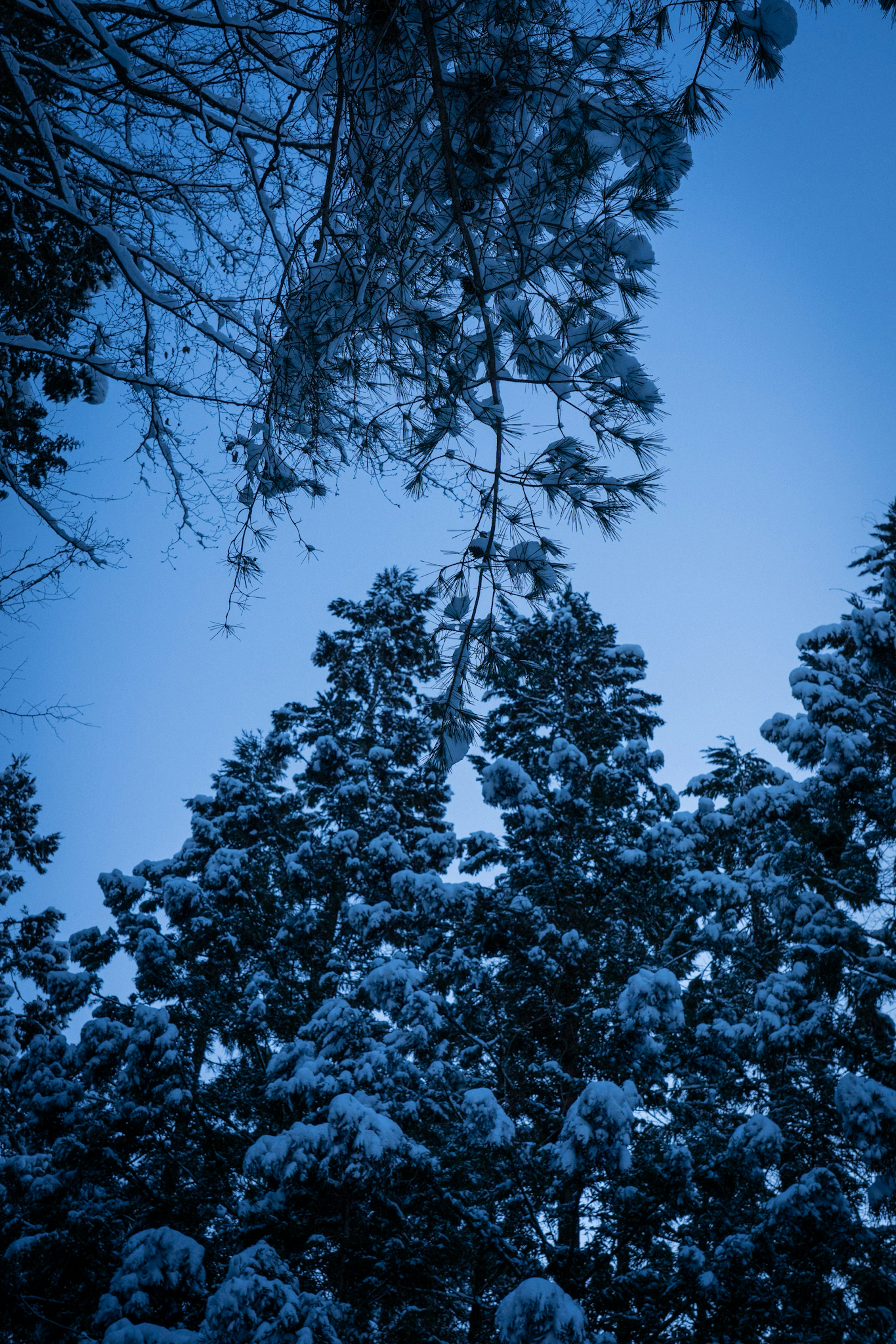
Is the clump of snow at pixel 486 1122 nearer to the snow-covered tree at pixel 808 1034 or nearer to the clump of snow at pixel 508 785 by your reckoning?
the snow-covered tree at pixel 808 1034

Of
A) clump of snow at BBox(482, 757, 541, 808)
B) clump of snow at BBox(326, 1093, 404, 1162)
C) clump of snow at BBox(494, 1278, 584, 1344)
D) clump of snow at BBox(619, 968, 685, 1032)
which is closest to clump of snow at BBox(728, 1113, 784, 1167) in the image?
clump of snow at BBox(619, 968, 685, 1032)

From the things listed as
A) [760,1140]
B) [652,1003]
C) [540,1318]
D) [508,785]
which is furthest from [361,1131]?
[508,785]

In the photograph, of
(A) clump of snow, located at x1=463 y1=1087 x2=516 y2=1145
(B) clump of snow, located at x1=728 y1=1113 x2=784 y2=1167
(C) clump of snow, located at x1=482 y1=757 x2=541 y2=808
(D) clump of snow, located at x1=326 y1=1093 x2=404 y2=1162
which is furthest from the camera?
(C) clump of snow, located at x1=482 y1=757 x2=541 y2=808

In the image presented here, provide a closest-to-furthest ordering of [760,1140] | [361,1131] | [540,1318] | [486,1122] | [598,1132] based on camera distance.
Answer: [540,1318], [361,1131], [598,1132], [486,1122], [760,1140]

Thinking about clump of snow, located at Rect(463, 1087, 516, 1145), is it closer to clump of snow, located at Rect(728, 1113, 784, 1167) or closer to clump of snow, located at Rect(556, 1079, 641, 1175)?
clump of snow, located at Rect(556, 1079, 641, 1175)

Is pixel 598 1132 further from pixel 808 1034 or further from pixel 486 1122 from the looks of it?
pixel 808 1034

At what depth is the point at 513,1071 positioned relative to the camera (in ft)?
29.0

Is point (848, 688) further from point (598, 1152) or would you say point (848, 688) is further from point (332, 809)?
point (332, 809)

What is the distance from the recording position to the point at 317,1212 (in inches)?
272

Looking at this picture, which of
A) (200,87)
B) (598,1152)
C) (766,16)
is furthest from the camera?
(598,1152)

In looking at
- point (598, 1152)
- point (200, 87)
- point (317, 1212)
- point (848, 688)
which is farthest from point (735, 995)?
point (200, 87)

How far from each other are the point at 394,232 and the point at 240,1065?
11043 mm

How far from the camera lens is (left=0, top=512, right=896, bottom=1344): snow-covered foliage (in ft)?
20.6

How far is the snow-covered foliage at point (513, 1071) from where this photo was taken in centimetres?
629
